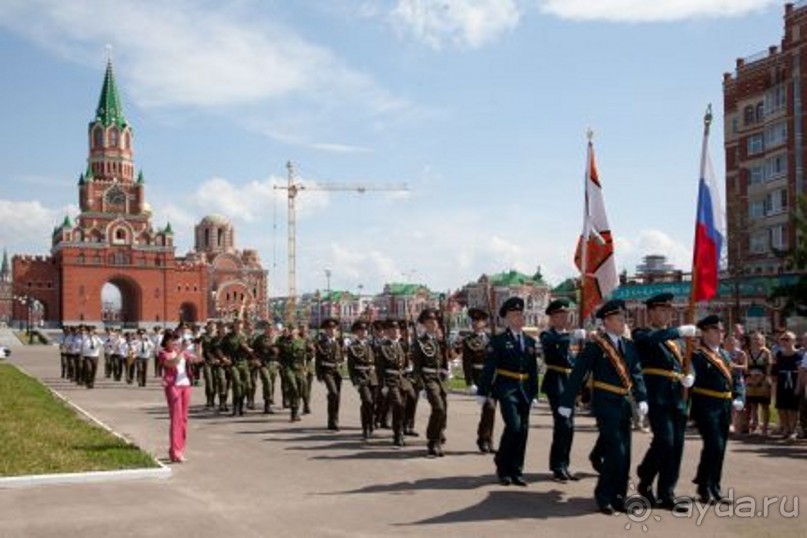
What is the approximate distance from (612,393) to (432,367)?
4579 millimetres

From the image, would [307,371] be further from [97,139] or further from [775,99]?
[97,139]

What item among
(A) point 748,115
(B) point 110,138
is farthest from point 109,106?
(A) point 748,115

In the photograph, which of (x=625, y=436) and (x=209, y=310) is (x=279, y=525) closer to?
(x=625, y=436)

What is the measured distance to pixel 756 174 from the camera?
55.0m

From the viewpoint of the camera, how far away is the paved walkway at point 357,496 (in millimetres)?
7887

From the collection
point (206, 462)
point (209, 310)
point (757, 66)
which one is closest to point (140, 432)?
point (206, 462)

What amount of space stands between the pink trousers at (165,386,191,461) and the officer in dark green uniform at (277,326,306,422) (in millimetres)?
5003

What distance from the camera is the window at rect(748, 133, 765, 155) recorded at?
54.3 meters

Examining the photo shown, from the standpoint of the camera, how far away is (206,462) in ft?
39.1

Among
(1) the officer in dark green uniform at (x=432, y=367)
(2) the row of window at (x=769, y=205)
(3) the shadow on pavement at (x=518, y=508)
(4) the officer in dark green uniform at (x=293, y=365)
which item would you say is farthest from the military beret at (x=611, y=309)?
(2) the row of window at (x=769, y=205)

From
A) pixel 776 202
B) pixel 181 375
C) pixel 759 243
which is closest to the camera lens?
pixel 181 375

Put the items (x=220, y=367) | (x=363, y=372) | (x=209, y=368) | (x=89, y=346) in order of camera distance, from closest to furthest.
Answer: (x=363, y=372), (x=220, y=367), (x=209, y=368), (x=89, y=346)

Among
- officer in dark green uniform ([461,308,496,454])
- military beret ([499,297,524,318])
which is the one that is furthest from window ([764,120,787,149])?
military beret ([499,297,524,318])

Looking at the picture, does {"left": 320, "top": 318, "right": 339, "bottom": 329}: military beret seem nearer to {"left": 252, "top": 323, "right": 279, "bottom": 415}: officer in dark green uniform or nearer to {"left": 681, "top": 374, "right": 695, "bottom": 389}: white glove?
{"left": 252, "top": 323, "right": 279, "bottom": 415}: officer in dark green uniform
